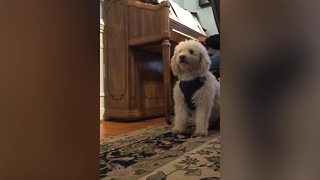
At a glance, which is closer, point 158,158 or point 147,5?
point 158,158

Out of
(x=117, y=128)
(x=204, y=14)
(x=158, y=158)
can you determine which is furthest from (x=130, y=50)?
(x=204, y=14)

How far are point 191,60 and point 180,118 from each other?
40cm

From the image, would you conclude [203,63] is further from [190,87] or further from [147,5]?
[147,5]

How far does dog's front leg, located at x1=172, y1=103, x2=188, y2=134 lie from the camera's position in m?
1.75

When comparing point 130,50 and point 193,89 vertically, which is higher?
point 130,50

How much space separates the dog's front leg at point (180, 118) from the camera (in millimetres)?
1748

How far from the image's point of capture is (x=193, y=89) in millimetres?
1770

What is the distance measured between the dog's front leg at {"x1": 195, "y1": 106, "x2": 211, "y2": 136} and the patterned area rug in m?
0.09

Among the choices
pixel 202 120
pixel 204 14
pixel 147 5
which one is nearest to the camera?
pixel 202 120
